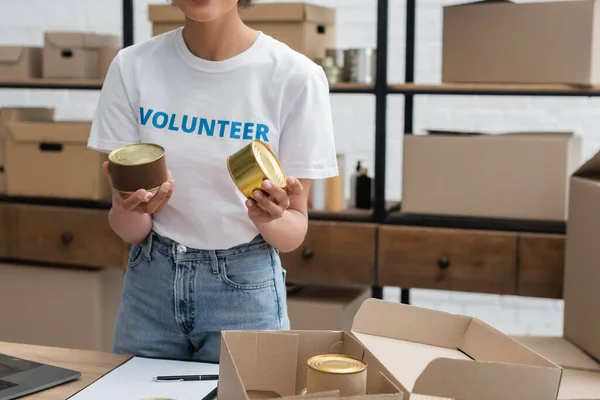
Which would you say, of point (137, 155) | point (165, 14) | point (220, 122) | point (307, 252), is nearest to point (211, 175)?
point (220, 122)

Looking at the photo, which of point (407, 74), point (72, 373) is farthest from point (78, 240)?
point (72, 373)

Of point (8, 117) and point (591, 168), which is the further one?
point (8, 117)

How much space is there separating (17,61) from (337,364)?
8.27ft

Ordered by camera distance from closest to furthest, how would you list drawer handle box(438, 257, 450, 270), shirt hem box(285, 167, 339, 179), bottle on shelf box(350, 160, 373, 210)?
shirt hem box(285, 167, 339, 179) < drawer handle box(438, 257, 450, 270) < bottle on shelf box(350, 160, 373, 210)

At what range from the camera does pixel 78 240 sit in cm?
284

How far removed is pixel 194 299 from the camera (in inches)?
52.9

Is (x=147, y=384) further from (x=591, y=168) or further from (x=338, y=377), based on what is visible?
(x=591, y=168)

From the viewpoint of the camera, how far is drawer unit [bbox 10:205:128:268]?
2.81 meters

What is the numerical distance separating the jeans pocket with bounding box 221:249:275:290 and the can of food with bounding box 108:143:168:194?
0.24 metres

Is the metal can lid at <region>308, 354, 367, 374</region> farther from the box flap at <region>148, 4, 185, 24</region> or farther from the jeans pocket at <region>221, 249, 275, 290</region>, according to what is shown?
the box flap at <region>148, 4, 185, 24</region>

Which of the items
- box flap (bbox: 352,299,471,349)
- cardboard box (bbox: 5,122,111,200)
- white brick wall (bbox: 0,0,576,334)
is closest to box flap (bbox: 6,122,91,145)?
cardboard box (bbox: 5,122,111,200)

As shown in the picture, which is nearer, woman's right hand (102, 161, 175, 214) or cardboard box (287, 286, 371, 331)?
woman's right hand (102, 161, 175, 214)

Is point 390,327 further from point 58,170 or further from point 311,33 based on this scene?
point 58,170

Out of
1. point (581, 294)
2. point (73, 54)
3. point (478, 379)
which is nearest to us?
point (478, 379)
